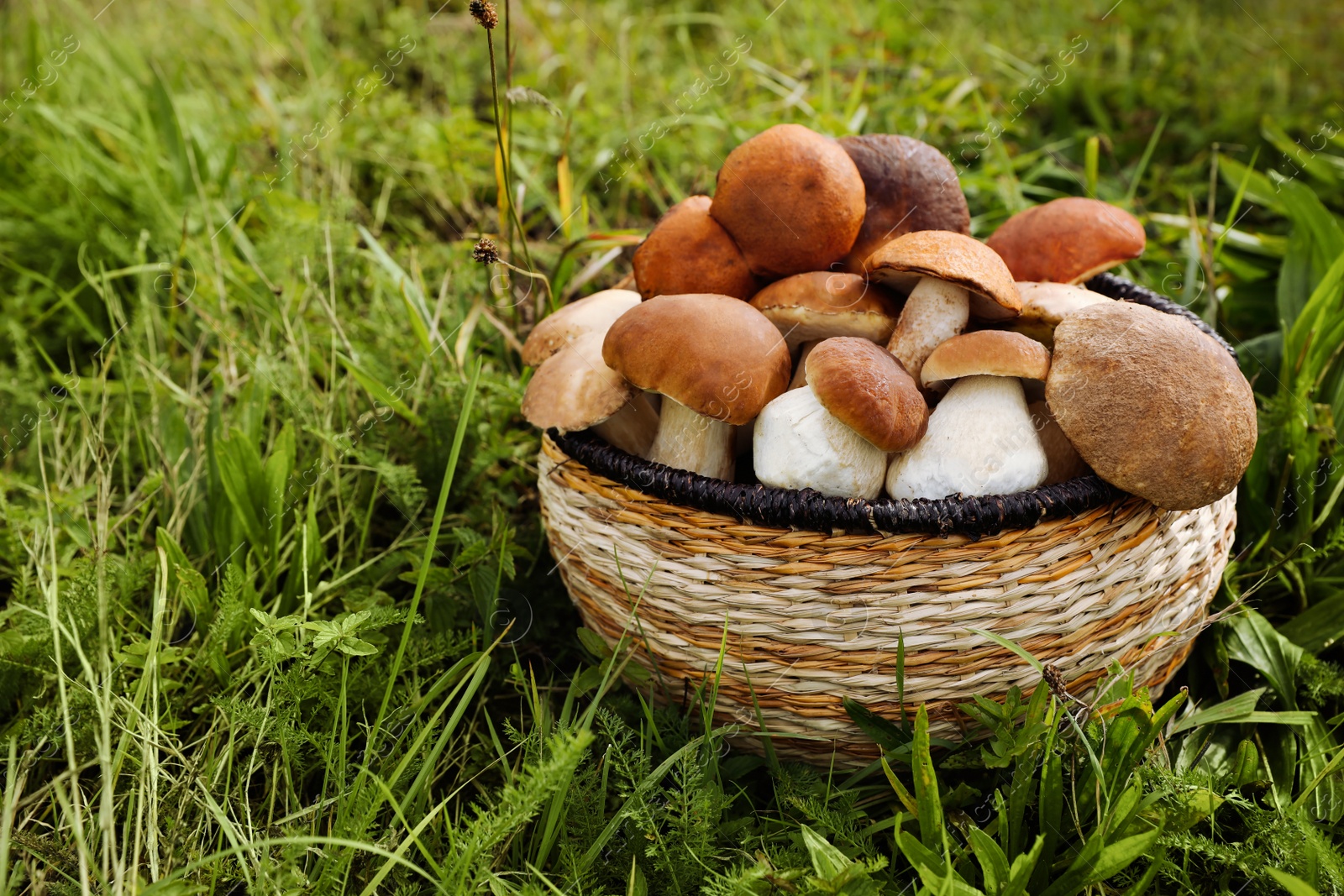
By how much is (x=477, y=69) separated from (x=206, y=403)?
2.13 meters

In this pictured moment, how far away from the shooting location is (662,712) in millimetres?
1581

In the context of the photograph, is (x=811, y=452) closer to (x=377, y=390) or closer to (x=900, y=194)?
(x=900, y=194)

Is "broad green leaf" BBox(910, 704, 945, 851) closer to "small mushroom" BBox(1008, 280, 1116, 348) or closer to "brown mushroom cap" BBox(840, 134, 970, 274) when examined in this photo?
"small mushroom" BBox(1008, 280, 1116, 348)

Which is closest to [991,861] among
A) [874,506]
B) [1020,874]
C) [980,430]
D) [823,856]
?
[1020,874]

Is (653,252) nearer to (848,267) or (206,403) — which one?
(848,267)

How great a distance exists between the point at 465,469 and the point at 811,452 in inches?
38.5

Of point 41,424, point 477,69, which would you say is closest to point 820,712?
point 41,424

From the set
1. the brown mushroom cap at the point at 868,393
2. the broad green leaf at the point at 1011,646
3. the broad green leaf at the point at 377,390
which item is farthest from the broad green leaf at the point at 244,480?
the broad green leaf at the point at 1011,646

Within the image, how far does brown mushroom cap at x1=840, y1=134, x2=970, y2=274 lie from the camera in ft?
5.34

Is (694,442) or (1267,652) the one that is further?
(1267,652)

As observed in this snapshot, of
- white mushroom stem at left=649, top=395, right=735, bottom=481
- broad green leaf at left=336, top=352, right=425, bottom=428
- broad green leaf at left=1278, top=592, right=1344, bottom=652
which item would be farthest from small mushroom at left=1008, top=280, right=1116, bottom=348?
broad green leaf at left=336, top=352, right=425, bottom=428

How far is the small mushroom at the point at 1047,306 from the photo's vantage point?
A: 149cm

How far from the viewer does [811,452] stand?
54.7 inches

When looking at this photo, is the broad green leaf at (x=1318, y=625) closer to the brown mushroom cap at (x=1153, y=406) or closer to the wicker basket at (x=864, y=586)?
the wicker basket at (x=864, y=586)
